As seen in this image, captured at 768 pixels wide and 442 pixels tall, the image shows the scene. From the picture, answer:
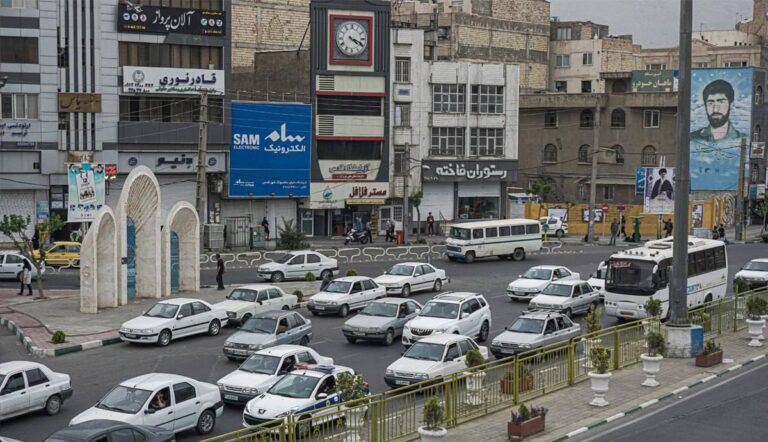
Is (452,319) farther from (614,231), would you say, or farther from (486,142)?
(486,142)

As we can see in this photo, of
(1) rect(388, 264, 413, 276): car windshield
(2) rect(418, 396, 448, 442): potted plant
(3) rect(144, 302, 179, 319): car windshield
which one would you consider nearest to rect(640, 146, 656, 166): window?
(1) rect(388, 264, 413, 276): car windshield

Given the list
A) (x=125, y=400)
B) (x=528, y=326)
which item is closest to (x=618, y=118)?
(x=528, y=326)

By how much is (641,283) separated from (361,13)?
36.8m

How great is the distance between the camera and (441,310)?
29656 millimetres

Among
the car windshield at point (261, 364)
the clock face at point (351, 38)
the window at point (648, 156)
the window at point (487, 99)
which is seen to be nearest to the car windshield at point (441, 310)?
the car windshield at point (261, 364)

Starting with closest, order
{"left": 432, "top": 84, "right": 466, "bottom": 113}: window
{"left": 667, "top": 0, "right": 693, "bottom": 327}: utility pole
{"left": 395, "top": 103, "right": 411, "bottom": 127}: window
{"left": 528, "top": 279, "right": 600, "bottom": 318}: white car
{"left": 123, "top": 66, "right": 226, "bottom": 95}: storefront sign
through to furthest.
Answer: {"left": 667, "top": 0, "right": 693, "bottom": 327}: utility pole, {"left": 528, "top": 279, "right": 600, "bottom": 318}: white car, {"left": 123, "top": 66, "right": 226, "bottom": 95}: storefront sign, {"left": 395, "top": 103, "right": 411, "bottom": 127}: window, {"left": 432, "top": 84, "right": 466, "bottom": 113}: window

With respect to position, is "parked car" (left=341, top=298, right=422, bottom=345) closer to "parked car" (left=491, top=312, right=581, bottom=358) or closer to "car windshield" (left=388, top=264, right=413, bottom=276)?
"parked car" (left=491, top=312, right=581, bottom=358)

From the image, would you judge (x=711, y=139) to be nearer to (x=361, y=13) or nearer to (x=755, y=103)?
(x=755, y=103)

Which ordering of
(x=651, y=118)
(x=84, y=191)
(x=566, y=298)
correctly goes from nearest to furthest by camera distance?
(x=566, y=298) < (x=84, y=191) < (x=651, y=118)

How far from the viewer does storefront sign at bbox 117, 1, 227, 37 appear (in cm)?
5519

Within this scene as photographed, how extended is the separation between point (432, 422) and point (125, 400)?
648 centimetres

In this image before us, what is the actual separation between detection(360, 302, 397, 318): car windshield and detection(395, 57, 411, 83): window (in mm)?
38020

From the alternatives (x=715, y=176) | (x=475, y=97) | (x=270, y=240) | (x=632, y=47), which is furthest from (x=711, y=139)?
(x=270, y=240)

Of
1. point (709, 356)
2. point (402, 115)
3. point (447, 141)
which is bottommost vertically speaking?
point (709, 356)
